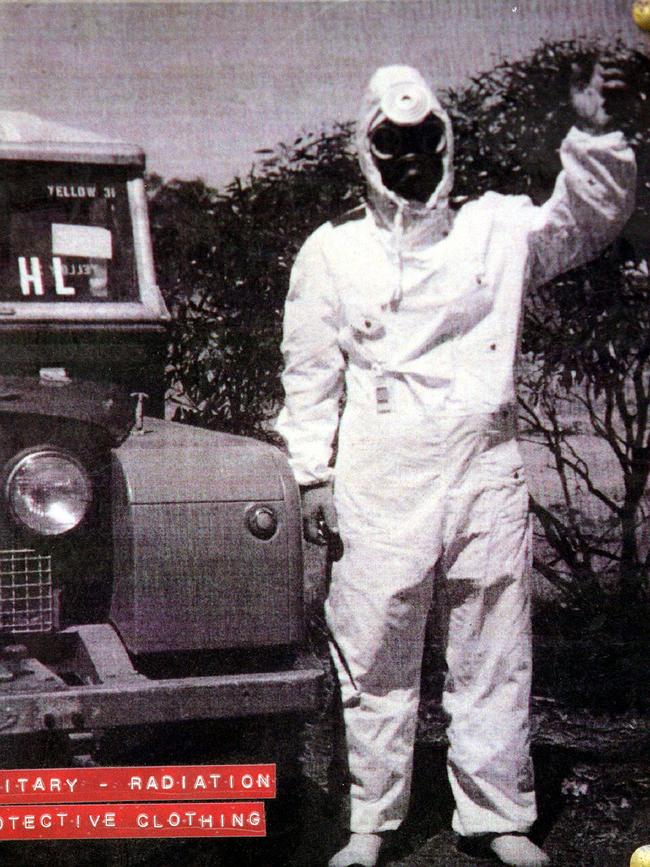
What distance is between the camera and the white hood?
7.14 feet

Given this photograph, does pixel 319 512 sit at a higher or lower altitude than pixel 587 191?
lower

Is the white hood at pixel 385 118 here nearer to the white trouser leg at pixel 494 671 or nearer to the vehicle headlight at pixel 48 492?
the white trouser leg at pixel 494 671

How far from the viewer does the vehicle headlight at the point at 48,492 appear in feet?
7.11

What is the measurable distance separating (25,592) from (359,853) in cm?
90

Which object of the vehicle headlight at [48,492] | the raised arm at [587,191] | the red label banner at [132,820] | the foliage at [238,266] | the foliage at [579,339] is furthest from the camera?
the foliage at [238,266]

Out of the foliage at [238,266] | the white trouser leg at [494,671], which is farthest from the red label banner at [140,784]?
the foliage at [238,266]

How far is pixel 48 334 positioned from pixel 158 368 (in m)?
0.31

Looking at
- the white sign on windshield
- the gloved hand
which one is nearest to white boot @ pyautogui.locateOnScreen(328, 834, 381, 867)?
the gloved hand

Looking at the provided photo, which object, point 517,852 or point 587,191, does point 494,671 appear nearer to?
point 517,852

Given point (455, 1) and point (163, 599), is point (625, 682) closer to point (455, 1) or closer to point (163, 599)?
point (163, 599)

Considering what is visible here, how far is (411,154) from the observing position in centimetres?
220

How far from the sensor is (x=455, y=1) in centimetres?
240

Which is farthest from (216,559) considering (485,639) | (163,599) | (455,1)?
(455,1)

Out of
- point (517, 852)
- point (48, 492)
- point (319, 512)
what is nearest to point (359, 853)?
point (517, 852)
